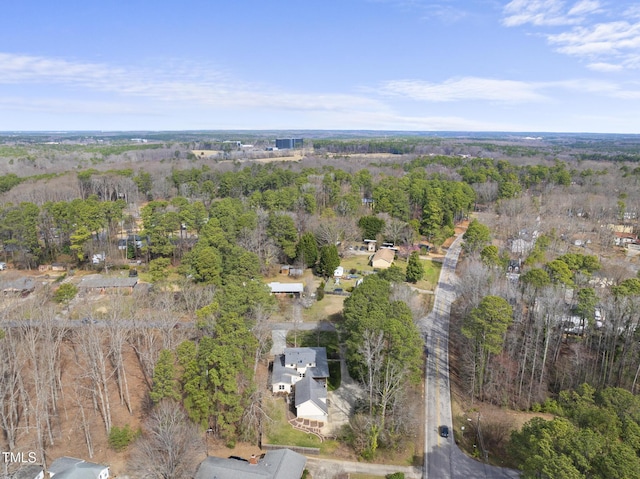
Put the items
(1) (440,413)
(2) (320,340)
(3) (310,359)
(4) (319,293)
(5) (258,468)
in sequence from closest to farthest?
1. (5) (258,468)
2. (1) (440,413)
3. (3) (310,359)
4. (2) (320,340)
5. (4) (319,293)

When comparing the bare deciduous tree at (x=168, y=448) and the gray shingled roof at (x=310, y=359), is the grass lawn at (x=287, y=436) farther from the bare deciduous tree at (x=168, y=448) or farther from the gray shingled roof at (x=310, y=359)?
the bare deciduous tree at (x=168, y=448)

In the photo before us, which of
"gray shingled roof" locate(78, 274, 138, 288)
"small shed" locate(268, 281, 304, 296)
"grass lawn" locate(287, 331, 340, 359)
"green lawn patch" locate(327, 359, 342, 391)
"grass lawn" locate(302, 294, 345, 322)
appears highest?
"gray shingled roof" locate(78, 274, 138, 288)

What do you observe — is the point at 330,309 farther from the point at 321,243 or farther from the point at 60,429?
the point at 60,429

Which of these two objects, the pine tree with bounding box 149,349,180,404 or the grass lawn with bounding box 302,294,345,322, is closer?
the pine tree with bounding box 149,349,180,404

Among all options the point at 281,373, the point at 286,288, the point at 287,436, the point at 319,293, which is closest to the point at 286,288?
the point at 286,288

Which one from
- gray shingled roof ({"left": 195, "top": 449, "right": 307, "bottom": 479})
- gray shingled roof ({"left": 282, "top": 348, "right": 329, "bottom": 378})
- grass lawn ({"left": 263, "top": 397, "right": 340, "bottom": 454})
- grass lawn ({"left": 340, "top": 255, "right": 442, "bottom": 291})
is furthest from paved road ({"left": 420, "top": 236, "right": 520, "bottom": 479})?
gray shingled roof ({"left": 282, "top": 348, "right": 329, "bottom": 378})

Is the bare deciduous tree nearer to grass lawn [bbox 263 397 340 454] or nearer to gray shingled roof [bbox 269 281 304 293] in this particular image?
grass lawn [bbox 263 397 340 454]

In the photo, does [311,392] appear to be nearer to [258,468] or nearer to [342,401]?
[342,401]
